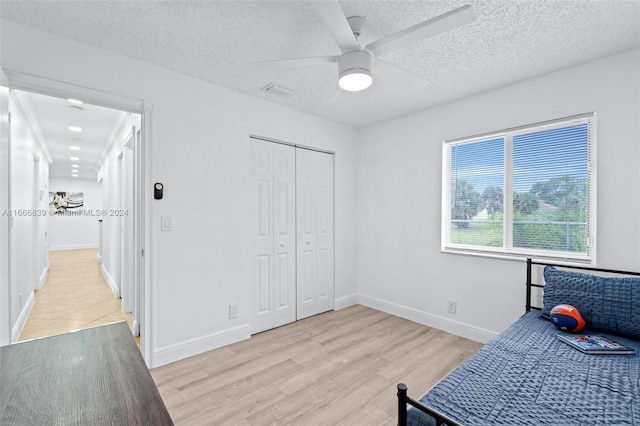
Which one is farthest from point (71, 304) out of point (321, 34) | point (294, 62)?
point (321, 34)

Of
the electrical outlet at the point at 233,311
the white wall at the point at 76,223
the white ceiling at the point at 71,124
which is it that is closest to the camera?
the electrical outlet at the point at 233,311

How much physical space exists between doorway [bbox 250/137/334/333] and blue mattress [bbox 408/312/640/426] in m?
2.27

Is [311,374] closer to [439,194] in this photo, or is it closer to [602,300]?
[602,300]

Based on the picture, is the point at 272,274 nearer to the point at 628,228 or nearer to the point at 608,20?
the point at 628,228

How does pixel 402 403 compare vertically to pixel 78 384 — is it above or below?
below

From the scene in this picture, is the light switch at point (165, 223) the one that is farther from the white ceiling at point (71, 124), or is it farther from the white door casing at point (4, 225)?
the white ceiling at point (71, 124)

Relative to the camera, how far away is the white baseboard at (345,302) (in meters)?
3.99

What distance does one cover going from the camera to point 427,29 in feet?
4.90

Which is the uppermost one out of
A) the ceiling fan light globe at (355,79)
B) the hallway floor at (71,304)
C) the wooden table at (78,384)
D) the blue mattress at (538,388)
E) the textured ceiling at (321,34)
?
the textured ceiling at (321,34)

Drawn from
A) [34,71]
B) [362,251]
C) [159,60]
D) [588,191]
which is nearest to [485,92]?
[588,191]

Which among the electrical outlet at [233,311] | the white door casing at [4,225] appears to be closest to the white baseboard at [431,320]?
the electrical outlet at [233,311]

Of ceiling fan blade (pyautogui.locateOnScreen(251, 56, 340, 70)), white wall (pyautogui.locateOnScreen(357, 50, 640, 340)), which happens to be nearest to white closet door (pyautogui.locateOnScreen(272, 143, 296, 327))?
white wall (pyautogui.locateOnScreen(357, 50, 640, 340))

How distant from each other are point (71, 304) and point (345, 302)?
3.86 metres

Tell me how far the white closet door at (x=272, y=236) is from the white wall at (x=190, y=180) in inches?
6.6
